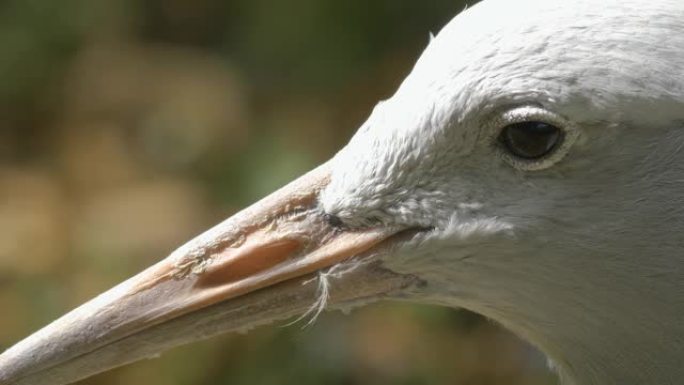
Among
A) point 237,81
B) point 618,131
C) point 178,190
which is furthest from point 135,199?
point 618,131

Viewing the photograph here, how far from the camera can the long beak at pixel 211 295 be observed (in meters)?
2.14

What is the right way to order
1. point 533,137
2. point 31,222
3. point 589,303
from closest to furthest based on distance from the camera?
point 533,137, point 589,303, point 31,222

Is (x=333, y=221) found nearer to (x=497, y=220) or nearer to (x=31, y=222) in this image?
(x=497, y=220)

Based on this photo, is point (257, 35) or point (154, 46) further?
point (154, 46)

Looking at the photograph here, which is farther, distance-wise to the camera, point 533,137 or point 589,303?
point 589,303

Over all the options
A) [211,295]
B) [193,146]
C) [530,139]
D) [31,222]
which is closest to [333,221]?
[211,295]

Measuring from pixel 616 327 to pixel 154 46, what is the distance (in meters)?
4.57

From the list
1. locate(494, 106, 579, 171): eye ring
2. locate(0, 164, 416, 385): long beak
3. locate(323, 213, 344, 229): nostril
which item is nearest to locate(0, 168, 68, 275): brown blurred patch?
locate(0, 164, 416, 385): long beak

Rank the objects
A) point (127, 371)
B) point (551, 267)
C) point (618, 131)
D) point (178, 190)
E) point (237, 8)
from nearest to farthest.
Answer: point (618, 131)
point (551, 267)
point (127, 371)
point (178, 190)
point (237, 8)

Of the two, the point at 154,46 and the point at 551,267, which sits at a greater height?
the point at 154,46

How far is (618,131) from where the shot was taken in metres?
1.90

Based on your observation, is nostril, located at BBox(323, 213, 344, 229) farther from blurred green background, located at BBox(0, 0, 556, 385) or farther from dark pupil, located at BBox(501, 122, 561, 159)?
blurred green background, located at BBox(0, 0, 556, 385)

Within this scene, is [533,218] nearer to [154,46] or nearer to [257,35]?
[257,35]

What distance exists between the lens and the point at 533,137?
75.8 inches
